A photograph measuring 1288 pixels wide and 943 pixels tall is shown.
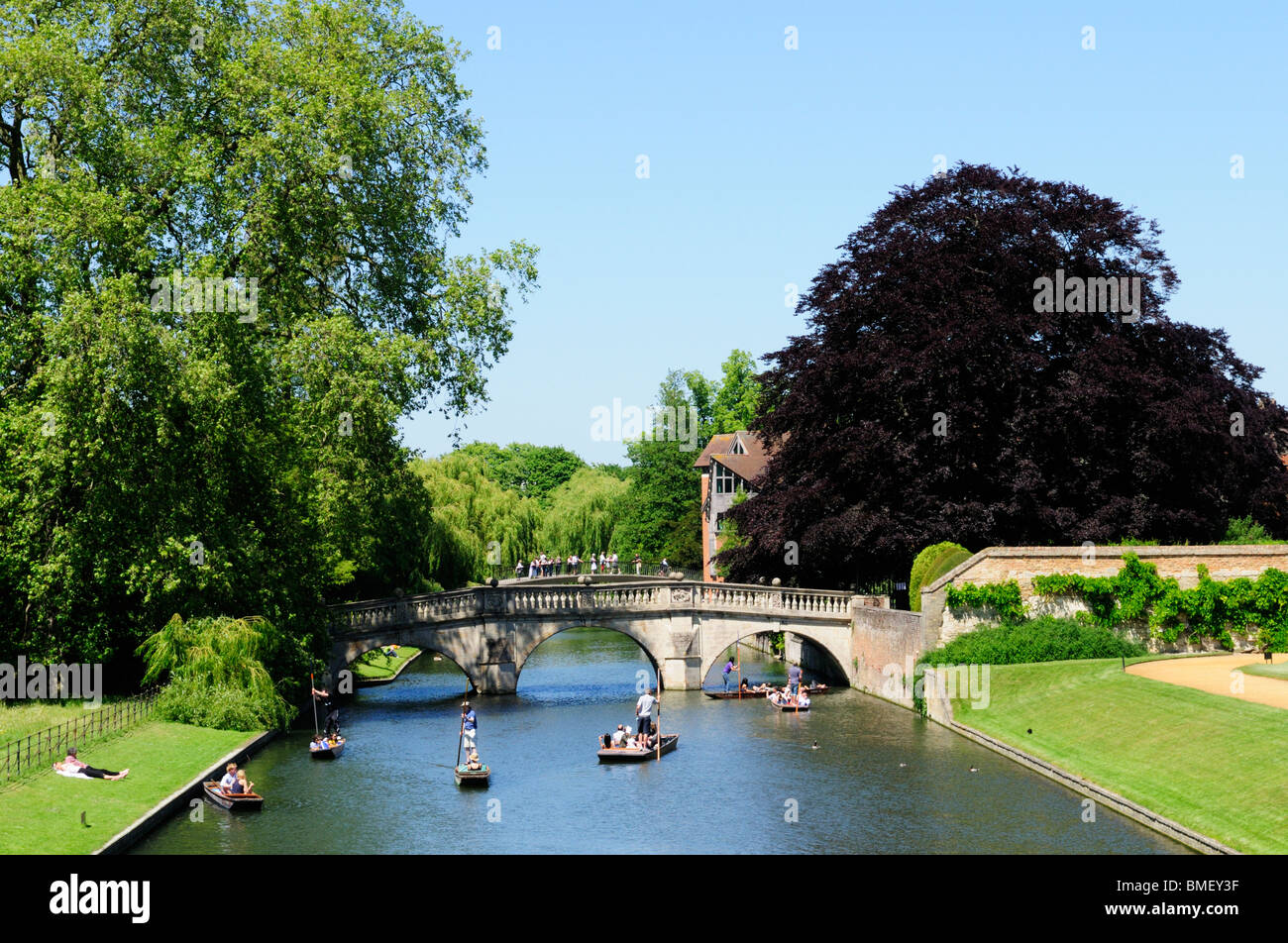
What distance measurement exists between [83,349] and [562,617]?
855 inches

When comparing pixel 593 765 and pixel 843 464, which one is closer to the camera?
pixel 593 765

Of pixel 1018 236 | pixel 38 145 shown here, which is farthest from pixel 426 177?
pixel 1018 236

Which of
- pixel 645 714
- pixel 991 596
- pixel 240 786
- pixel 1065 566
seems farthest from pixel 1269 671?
pixel 240 786

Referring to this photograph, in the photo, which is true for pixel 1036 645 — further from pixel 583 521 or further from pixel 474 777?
pixel 583 521

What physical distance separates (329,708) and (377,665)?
17487 millimetres

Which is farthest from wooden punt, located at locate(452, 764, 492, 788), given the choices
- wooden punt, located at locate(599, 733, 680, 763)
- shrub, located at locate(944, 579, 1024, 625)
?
shrub, located at locate(944, 579, 1024, 625)

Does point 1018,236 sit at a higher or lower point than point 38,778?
higher

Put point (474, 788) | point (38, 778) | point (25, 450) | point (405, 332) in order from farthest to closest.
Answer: point (405, 332) → point (25, 450) → point (474, 788) → point (38, 778)

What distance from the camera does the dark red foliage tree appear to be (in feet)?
161

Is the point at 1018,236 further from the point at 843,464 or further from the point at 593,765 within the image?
the point at 593,765

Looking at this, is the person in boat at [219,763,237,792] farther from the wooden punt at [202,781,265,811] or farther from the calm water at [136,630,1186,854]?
the calm water at [136,630,1186,854]

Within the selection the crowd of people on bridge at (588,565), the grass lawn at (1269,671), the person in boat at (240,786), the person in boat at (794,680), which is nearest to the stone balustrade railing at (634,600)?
the person in boat at (794,680)

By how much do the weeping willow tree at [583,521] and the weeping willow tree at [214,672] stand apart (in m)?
52.5

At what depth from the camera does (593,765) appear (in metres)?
36.3
